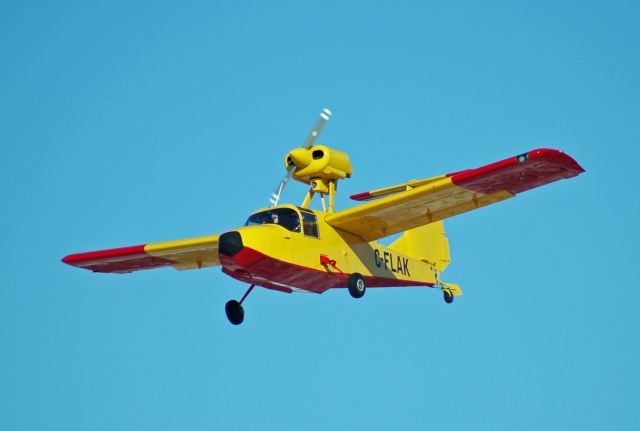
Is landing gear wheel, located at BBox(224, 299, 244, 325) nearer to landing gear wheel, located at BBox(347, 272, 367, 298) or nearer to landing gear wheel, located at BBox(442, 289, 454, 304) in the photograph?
landing gear wheel, located at BBox(347, 272, 367, 298)

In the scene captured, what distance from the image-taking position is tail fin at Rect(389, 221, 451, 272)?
29.9 metres

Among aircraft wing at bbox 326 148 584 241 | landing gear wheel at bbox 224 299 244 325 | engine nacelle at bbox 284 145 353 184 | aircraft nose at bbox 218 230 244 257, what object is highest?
engine nacelle at bbox 284 145 353 184

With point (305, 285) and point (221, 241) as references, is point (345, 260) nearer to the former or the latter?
point (305, 285)

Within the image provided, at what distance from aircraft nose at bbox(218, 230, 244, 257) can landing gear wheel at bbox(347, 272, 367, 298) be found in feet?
11.2

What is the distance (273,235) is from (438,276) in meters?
7.76

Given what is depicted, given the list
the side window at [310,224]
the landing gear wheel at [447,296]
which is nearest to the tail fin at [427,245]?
the landing gear wheel at [447,296]

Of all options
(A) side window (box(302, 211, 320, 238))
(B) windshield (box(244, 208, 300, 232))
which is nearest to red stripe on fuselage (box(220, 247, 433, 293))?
(A) side window (box(302, 211, 320, 238))

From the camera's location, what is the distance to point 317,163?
2675 centimetres

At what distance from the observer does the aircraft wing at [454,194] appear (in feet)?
78.0

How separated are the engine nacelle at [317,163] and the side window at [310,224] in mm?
1492

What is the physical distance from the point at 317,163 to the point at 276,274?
3441mm

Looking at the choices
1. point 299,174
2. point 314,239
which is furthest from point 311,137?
point 314,239

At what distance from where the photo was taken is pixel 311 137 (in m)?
27.5

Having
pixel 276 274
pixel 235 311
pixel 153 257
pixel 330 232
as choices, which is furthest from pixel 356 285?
pixel 153 257
